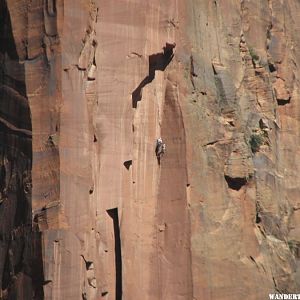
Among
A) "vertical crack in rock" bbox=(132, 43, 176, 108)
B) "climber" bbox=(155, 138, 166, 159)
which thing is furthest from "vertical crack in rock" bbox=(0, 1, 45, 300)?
"climber" bbox=(155, 138, 166, 159)

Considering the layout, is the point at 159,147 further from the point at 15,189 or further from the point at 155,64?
the point at 15,189

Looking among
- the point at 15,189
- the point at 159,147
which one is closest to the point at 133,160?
the point at 159,147

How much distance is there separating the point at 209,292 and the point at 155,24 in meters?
6.02

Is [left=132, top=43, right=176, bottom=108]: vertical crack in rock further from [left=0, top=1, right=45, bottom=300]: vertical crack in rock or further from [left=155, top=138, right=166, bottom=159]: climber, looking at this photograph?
[left=0, top=1, right=45, bottom=300]: vertical crack in rock

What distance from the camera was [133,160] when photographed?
58.6 feet

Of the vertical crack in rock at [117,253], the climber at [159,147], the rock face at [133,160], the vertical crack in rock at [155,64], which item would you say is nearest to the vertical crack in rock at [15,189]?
the rock face at [133,160]

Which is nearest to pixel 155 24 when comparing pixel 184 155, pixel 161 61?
pixel 161 61

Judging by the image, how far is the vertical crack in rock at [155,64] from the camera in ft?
59.7

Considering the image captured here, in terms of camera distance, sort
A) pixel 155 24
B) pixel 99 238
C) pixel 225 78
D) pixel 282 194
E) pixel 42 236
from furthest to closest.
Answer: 1. pixel 282 194
2. pixel 225 78
3. pixel 155 24
4. pixel 99 238
5. pixel 42 236

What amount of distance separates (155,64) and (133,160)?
7.53 feet

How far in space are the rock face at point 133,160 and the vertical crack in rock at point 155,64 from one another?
35mm

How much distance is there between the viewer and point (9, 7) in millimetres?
17312

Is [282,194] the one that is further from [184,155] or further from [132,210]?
[132,210]

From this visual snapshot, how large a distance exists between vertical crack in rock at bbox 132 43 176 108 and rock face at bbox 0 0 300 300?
3cm
